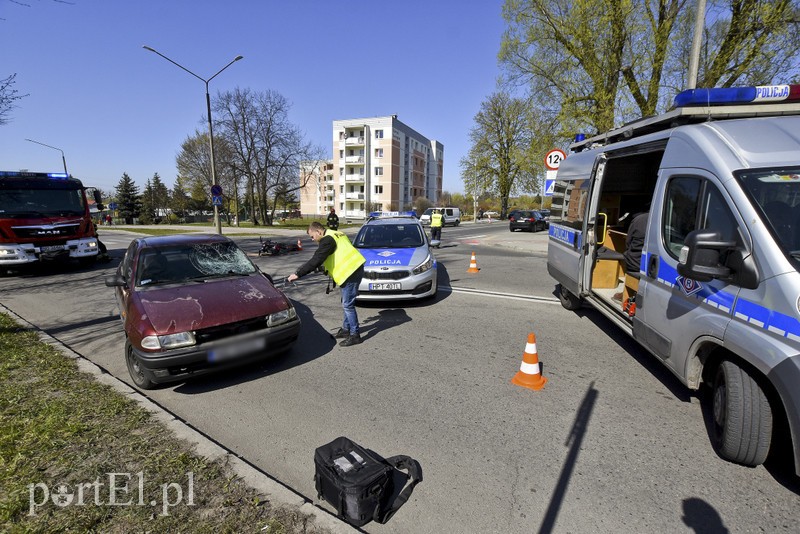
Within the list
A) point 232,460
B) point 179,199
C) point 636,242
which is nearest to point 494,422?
point 232,460

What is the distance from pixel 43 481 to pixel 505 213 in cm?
5784

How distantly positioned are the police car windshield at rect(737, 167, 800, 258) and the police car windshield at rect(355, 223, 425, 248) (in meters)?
5.54

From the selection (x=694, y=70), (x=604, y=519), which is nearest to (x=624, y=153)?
(x=604, y=519)

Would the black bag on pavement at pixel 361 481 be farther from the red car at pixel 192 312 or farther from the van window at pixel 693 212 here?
the van window at pixel 693 212

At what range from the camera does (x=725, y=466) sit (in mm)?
2846

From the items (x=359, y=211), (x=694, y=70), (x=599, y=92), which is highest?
(x=599, y=92)

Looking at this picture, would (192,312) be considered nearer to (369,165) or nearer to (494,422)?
(494,422)

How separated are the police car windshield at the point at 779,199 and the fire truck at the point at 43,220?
14.5 m

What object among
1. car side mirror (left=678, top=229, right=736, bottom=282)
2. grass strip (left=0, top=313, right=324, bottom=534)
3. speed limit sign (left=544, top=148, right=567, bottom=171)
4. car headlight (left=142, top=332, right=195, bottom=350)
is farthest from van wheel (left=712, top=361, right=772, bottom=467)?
speed limit sign (left=544, top=148, right=567, bottom=171)

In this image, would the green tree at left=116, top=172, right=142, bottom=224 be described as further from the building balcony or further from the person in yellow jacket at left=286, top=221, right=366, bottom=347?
the person in yellow jacket at left=286, top=221, right=366, bottom=347

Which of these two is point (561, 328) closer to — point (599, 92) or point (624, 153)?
point (624, 153)

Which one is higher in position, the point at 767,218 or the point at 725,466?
the point at 767,218

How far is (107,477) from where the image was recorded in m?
2.70

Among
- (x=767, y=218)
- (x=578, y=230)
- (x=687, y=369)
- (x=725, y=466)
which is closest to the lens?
(x=767, y=218)
